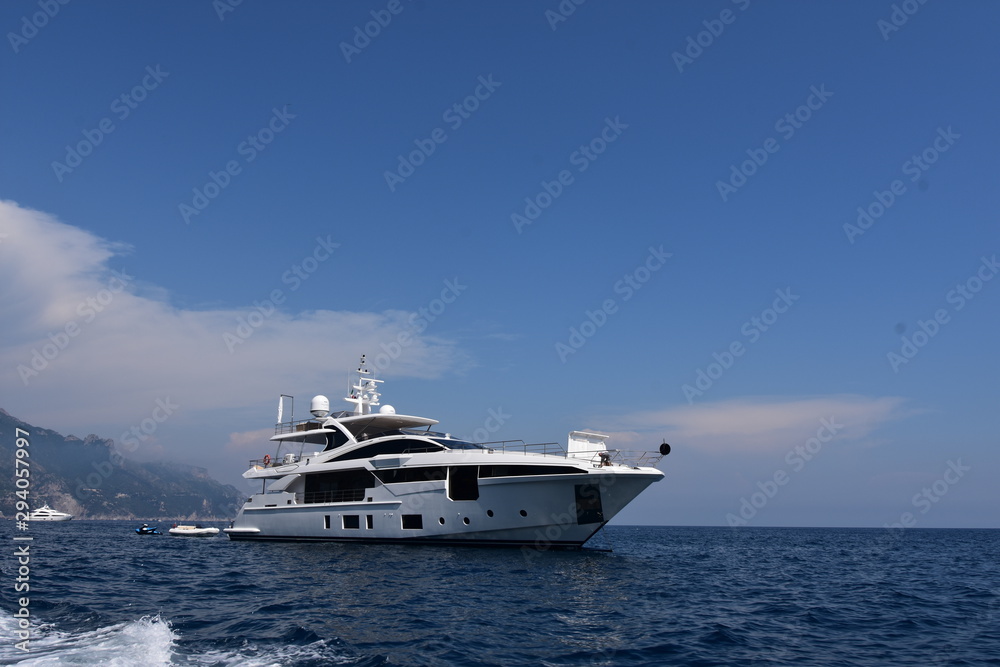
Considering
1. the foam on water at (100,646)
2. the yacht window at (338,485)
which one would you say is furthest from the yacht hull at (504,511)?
the foam on water at (100,646)

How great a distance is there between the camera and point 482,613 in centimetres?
1501

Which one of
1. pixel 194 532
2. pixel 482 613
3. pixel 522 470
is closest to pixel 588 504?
pixel 522 470

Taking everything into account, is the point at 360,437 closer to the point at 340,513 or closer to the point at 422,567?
the point at 340,513

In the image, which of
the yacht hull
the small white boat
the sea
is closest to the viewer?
the sea

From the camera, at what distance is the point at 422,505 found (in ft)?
95.5

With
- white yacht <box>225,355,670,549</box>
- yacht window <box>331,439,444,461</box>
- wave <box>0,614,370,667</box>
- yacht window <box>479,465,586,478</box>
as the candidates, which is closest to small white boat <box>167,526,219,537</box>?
white yacht <box>225,355,670,549</box>

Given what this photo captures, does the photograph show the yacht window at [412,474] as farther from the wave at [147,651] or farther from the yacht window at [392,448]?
the wave at [147,651]

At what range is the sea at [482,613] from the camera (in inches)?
459

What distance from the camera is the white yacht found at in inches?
1060

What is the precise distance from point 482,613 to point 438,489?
13736 millimetres

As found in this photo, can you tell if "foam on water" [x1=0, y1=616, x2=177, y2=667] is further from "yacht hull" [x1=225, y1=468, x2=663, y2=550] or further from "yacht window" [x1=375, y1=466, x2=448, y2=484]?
"yacht window" [x1=375, y1=466, x2=448, y2=484]

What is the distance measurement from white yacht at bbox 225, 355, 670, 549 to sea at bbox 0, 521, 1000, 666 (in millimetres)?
1645

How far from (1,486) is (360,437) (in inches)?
6889

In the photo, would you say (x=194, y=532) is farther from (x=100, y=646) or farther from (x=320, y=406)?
(x=100, y=646)
